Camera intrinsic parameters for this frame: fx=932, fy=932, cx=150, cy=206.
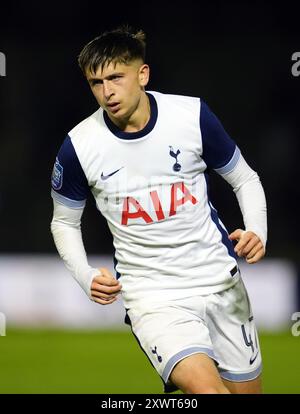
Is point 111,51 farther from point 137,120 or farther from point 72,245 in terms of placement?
point 72,245

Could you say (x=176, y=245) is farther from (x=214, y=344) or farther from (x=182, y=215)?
(x=214, y=344)

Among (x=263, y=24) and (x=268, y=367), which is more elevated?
(x=263, y=24)

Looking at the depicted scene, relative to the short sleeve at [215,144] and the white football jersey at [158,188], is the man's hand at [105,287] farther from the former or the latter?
the short sleeve at [215,144]

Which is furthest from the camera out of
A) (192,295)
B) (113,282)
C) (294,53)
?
(294,53)

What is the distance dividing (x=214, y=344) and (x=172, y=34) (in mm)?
7631

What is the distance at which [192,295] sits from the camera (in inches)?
160

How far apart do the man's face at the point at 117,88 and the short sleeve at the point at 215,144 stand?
1.05ft

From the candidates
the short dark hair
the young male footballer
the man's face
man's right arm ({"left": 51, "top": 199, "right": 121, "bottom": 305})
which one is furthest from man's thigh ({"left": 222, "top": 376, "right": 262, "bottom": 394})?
the short dark hair

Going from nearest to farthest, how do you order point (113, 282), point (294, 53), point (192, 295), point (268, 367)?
point (113, 282), point (192, 295), point (268, 367), point (294, 53)

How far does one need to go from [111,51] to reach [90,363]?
13.7 ft

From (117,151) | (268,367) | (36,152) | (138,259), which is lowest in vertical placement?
(268,367)

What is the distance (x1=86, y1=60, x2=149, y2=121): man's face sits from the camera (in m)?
3.96

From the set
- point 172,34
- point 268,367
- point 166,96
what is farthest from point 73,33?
point 166,96

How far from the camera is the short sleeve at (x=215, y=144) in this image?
13.5ft
